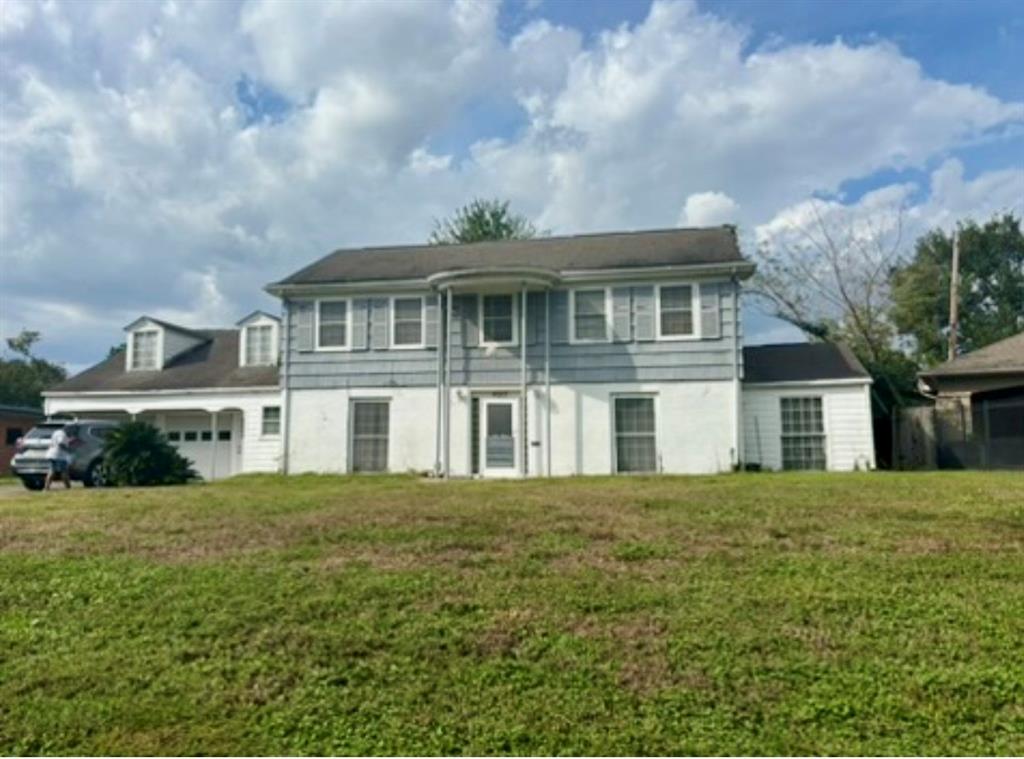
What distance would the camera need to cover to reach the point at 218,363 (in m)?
21.4

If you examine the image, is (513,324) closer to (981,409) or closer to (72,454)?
(72,454)

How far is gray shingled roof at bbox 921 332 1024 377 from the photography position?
1594 centimetres

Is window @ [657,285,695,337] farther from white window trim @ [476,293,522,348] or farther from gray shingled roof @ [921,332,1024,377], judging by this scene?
gray shingled roof @ [921,332,1024,377]

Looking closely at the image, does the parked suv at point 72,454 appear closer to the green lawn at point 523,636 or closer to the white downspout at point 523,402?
the green lawn at point 523,636

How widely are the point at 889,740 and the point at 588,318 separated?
13510 mm

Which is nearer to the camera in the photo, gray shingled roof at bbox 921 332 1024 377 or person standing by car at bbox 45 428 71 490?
person standing by car at bbox 45 428 71 490

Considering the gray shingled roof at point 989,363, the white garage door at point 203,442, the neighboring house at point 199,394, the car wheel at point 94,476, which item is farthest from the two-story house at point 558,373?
the car wheel at point 94,476

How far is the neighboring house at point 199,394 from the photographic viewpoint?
19.2 m

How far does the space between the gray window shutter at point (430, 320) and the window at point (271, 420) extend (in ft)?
16.3

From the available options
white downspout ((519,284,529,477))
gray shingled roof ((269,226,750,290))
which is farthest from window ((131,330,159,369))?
white downspout ((519,284,529,477))

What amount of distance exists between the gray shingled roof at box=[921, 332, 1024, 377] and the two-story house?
210 cm

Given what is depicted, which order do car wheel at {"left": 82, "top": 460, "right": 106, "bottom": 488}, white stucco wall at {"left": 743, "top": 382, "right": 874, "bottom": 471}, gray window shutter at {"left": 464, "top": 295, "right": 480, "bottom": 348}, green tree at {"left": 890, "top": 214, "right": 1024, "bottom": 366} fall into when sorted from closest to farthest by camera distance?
car wheel at {"left": 82, "top": 460, "right": 106, "bottom": 488} → white stucco wall at {"left": 743, "top": 382, "right": 874, "bottom": 471} → gray window shutter at {"left": 464, "top": 295, "right": 480, "bottom": 348} → green tree at {"left": 890, "top": 214, "right": 1024, "bottom": 366}

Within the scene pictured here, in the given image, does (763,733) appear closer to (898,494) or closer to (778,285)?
(898,494)

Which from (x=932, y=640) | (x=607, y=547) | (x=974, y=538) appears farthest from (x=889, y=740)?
(x=974, y=538)
